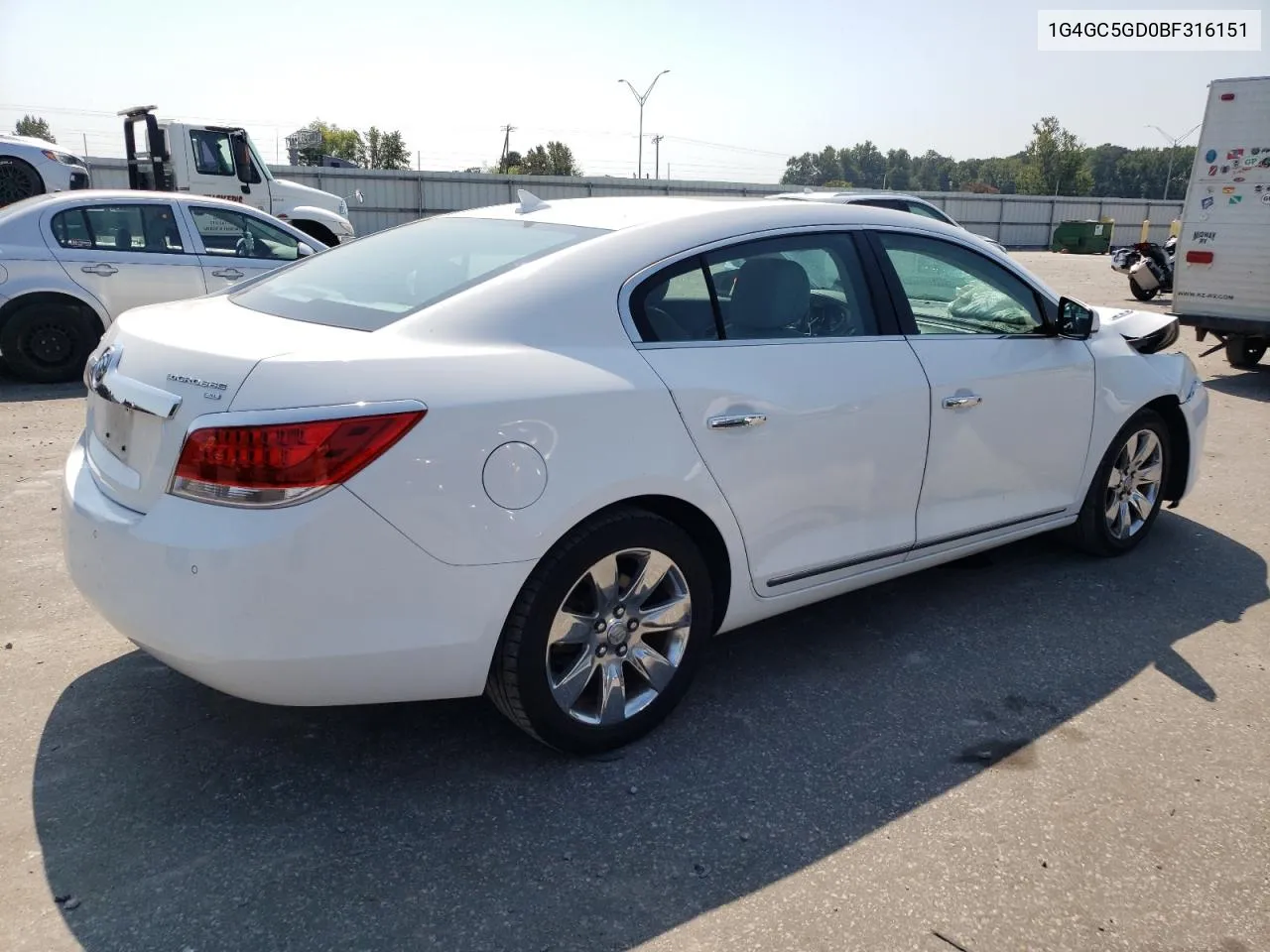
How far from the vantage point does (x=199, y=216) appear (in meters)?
9.74

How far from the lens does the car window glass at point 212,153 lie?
16.7 metres

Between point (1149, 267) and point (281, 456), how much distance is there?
17925mm

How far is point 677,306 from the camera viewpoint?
129 inches

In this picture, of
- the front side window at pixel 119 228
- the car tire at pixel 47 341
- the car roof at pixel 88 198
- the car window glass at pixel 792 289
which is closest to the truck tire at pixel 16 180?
the car roof at pixel 88 198

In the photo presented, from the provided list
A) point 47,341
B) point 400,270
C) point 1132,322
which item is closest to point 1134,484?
point 1132,322

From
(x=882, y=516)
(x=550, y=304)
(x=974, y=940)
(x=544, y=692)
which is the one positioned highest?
(x=550, y=304)

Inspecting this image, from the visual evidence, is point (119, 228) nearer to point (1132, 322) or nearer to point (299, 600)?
point (299, 600)

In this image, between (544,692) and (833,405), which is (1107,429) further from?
(544,692)

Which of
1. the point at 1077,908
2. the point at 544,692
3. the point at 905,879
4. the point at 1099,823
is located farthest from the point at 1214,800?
the point at 544,692

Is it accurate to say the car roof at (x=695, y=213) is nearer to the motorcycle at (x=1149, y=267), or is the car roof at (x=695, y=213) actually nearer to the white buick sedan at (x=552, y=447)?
the white buick sedan at (x=552, y=447)

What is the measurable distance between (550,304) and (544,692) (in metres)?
1.12

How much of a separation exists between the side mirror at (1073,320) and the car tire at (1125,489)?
2.03 feet

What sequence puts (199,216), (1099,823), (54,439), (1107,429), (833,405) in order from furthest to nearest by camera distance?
1. (199,216)
2. (54,439)
3. (1107,429)
4. (833,405)
5. (1099,823)

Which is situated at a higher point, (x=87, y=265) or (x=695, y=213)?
(x=695, y=213)
